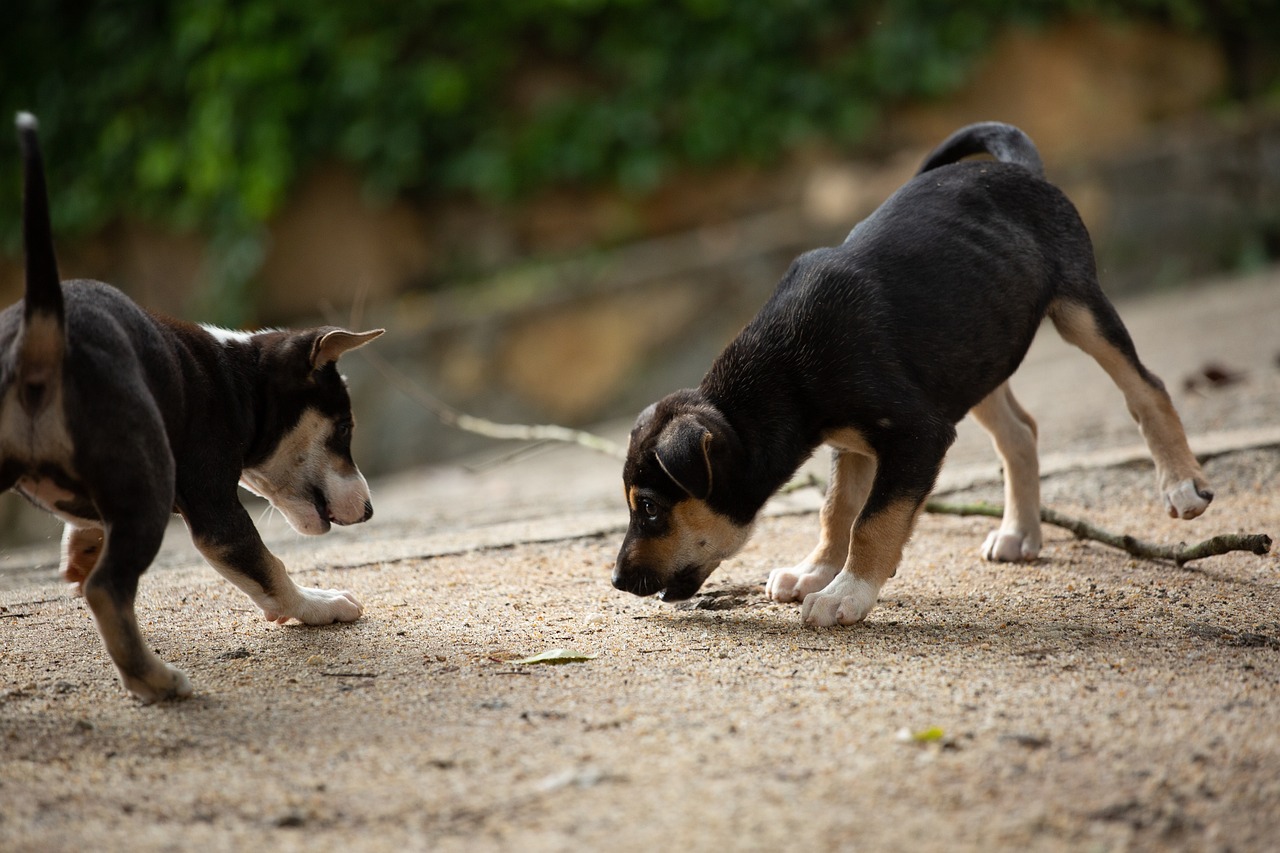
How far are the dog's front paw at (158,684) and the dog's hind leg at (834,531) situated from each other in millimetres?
2075

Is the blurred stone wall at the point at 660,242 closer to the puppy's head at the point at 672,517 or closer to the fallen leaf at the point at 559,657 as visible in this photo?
the puppy's head at the point at 672,517

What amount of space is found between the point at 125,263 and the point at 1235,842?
1420 centimetres

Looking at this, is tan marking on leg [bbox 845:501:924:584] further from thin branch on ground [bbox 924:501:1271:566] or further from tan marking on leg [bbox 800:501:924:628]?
thin branch on ground [bbox 924:501:1271:566]

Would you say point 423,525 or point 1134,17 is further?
point 1134,17

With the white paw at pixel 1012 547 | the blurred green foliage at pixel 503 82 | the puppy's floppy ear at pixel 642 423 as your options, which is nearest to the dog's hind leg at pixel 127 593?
the puppy's floppy ear at pixel 642 423

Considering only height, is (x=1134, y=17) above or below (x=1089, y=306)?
below

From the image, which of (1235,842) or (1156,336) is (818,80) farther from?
(1235,842)

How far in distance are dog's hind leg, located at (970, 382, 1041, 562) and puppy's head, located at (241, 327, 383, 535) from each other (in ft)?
8.11

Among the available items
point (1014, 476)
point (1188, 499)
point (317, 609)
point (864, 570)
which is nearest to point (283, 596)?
point (317, 609)

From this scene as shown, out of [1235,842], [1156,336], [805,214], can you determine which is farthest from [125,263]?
[1235,842]

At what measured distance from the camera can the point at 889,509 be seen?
4.36 m

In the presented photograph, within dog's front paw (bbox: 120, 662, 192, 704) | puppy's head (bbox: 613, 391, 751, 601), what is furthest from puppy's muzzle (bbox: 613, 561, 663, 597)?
dog's front paw (bbox: 120, 662, 192, 704)

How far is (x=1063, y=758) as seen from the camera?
293cm

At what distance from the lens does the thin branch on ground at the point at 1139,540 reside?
4500 mm
